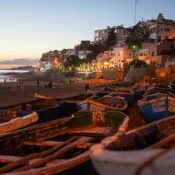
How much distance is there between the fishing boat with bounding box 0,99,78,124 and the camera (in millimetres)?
12703

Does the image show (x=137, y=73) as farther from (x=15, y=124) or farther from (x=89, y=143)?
(x=89, y=143)

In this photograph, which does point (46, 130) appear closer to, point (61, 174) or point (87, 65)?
point (61, 174)

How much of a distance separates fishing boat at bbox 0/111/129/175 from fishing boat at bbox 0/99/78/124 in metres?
1.75

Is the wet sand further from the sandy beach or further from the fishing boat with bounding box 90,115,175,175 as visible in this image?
the fishing boat with bounding box 90,115,175,175

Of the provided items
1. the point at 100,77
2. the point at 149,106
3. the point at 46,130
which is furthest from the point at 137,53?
the point at 46,130

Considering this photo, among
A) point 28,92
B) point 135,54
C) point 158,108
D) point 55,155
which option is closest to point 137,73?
point 28,92

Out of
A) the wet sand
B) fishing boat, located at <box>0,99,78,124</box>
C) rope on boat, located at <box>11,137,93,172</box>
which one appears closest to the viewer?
rope on boat, located at <box>11,137,93,172</box>

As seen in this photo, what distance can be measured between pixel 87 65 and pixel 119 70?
44765 millimetres

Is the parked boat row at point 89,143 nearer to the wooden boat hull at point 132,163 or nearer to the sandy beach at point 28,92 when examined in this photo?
the wooden boat hull at point 132,163

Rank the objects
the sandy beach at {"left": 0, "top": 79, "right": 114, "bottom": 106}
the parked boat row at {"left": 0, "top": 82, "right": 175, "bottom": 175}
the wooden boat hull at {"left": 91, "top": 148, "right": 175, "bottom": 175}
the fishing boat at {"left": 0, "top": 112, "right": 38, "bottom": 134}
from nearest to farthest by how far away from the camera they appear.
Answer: the wooden boat hull at {"left": 91, "top": 148, "right": 175, "bottom": 175} → the parked boat row at {"left": 0, "top": 82, "right": 175, "bottom": 175} → the fishing boat at {"left": 0, "top": 112, "right": 38, "bottom": 134} → the sandy beach at {"left": 0, "top": 79, "right": 114, "bottom": 106}

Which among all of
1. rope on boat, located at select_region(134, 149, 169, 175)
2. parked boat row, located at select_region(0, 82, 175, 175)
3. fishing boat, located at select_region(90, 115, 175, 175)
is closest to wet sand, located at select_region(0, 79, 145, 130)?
parked boat row, located at select_region(0, 82, 175, 175)

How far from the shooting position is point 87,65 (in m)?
105

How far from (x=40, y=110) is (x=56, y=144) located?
17.9 ft

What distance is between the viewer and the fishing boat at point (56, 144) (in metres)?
5.78
